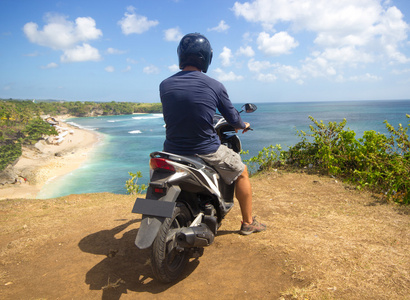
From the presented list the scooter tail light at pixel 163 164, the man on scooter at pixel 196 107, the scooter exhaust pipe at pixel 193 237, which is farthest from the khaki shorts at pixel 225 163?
the scooter exhaust pipe at pixel 193 237

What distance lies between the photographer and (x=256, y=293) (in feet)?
8.15

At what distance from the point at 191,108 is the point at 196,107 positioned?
0.16 ft

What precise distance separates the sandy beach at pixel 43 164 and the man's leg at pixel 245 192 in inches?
838

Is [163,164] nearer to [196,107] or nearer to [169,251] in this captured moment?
[196,107]

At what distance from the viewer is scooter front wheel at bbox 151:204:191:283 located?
2422 mm

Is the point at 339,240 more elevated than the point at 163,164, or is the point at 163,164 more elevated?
the point at 163,164

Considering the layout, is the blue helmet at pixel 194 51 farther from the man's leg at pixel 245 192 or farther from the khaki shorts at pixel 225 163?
the man's leg at pixel 245 192

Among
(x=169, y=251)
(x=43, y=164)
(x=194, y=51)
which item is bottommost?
(x=43, y=164)

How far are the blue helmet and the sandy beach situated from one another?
848 inches

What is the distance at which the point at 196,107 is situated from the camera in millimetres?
2717

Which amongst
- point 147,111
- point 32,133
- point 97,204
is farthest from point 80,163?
point 147,111

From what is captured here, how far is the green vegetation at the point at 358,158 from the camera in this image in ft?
16.6

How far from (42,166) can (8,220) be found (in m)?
30.4

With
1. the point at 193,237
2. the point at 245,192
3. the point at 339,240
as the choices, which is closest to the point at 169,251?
the point at 193,237
